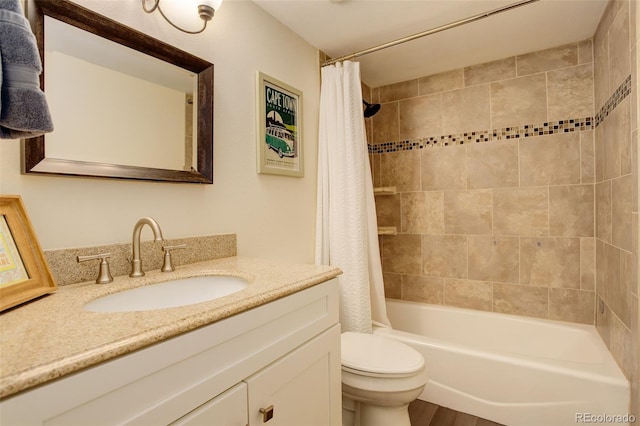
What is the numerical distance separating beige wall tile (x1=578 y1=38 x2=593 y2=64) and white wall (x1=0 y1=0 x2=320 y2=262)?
1692 millimetres

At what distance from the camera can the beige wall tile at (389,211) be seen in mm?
2752

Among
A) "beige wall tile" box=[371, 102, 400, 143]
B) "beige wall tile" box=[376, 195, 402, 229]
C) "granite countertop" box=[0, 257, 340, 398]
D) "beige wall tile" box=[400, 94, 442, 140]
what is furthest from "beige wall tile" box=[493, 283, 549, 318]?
"granite countertop" box=[0, 257, 340, 398]

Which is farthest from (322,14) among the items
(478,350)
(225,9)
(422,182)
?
(478,350)

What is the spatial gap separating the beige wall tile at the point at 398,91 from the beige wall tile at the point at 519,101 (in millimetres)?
582

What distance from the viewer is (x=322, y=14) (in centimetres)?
180

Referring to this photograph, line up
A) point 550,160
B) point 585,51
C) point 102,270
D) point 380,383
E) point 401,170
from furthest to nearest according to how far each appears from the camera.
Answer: point 401,170, point 550,160, point 585,51, point 380,383, point 102,270

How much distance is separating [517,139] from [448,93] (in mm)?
608

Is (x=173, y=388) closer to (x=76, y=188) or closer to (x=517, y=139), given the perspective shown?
(x=76, y=188)

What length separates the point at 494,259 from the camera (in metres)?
2.39

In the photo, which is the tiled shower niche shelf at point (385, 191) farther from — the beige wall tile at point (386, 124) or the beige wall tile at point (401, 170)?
the beige wall tile at point (386, 124)

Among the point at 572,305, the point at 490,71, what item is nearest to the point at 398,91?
the point at 490,71

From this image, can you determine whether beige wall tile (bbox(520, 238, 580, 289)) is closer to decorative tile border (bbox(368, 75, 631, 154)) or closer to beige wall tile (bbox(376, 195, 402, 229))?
decorative tile border (bbox(368, 75, 631, 154))

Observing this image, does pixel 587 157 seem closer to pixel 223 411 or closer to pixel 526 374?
pixel 526 374

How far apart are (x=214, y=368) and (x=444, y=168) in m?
2.26
